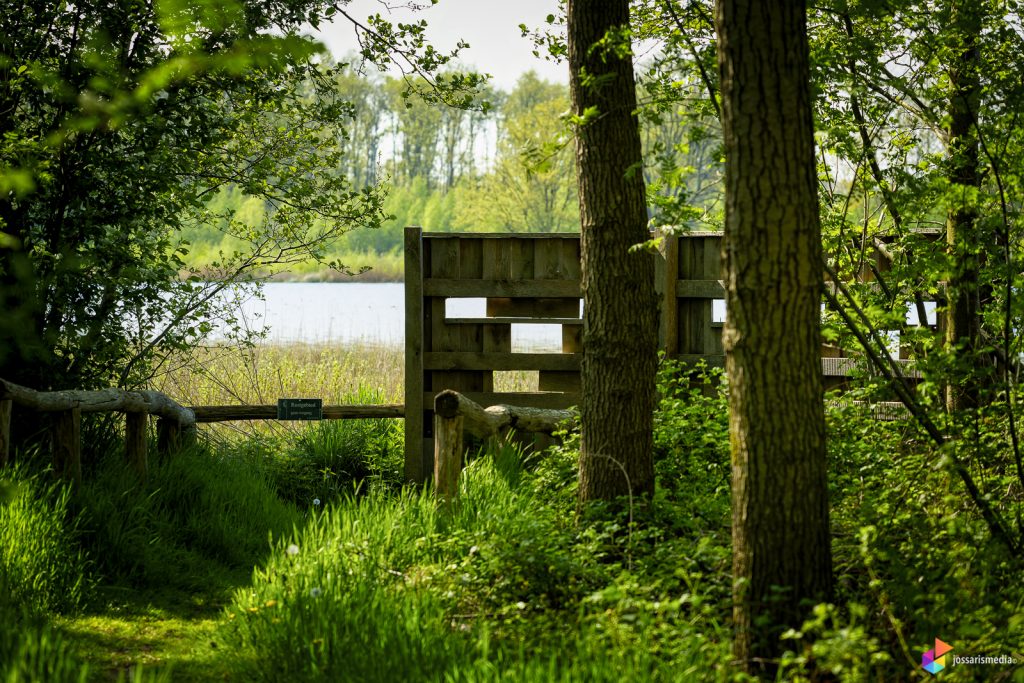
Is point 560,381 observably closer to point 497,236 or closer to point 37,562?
point 497,236

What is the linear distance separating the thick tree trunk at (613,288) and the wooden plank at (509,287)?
8.28 feet

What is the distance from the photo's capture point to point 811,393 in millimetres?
2943

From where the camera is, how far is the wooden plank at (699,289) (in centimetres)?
687

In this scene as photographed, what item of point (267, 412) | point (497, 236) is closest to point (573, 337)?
point (497, 236)

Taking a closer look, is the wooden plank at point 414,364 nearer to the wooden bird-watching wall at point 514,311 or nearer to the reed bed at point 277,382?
the wooden bird-watching wall at point 514,311

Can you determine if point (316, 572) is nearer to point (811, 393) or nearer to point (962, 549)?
point (811, 393)

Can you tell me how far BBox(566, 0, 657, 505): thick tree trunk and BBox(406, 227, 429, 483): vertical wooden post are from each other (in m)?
2.68

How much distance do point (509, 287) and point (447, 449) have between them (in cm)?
213

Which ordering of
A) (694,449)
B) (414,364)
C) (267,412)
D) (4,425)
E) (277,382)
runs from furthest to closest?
1. (277,382)
2. (267,412)
3. (414,364)
4. (694,449)
5. (4,425)

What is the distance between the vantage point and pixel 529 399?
7.01m

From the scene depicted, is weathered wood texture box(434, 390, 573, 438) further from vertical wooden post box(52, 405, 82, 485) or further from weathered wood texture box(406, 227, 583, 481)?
vertical wooden post box(52, 405, 82, 485)

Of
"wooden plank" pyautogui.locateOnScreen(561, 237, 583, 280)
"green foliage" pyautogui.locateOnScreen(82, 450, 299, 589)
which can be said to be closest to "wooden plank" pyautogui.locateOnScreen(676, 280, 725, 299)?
"wooden plank" pyautogui.locateOnScreen(561, 237, 583, 280)

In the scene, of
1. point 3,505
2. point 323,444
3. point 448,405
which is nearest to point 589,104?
point 448,405

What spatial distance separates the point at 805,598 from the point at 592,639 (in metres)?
→ 0.66
